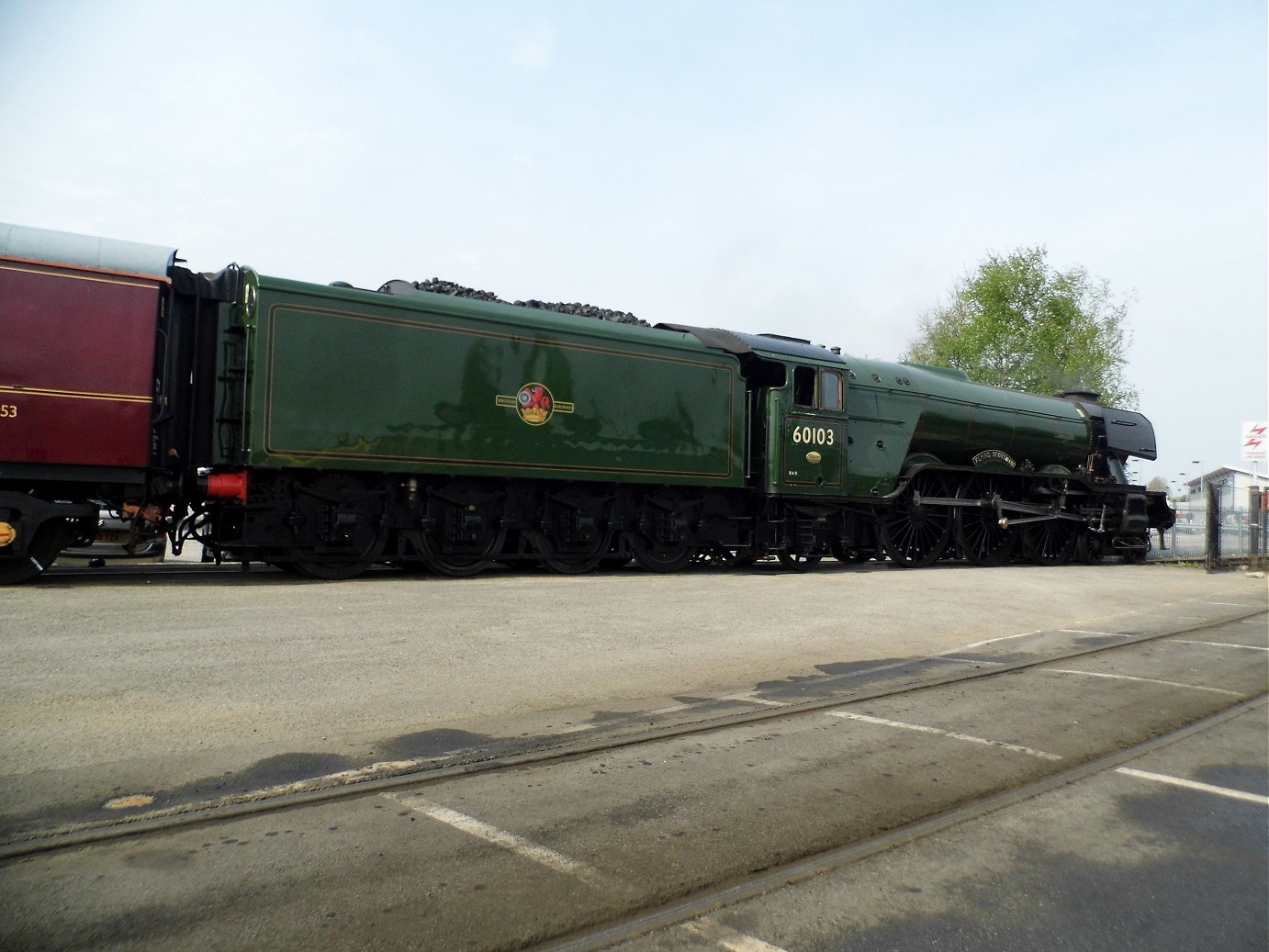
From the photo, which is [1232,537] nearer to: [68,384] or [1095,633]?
[1095,633]

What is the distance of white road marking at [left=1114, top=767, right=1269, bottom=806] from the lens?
14.7 feet

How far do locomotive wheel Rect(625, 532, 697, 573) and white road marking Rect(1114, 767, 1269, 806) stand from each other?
9328 millimetres

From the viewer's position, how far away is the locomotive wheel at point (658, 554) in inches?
547

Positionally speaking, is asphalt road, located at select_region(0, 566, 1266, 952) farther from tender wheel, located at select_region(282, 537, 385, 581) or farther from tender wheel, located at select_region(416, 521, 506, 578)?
tender wheel, located at select_region(416, 521, 506, 578)

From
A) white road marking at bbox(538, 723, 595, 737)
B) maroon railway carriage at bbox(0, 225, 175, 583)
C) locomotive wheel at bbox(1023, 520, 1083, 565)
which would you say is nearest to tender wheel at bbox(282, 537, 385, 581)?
maroon railway carriage at bbox(0, 225, 175, 583)

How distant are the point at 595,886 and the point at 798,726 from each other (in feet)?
8.03

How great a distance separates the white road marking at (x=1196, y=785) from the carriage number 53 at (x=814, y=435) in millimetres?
10169

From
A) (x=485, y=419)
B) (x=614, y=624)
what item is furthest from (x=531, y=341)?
(x=614, y=624)

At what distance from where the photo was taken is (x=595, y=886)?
10.6 feet

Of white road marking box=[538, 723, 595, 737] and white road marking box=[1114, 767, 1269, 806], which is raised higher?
white road marking box=[538, 723, 595, 737]

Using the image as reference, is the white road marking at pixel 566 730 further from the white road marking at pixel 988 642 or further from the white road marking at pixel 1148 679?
the white road marking at pixel 1148 679

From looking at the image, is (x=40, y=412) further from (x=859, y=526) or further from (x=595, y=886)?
(x=859, y=526)

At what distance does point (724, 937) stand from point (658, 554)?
36.7ft

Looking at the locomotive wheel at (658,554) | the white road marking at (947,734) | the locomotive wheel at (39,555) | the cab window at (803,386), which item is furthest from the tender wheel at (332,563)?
the white road marking at (947,734)
